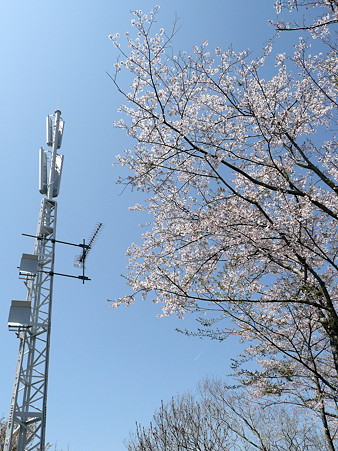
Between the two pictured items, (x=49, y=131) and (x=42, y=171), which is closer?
(x=42, y=171)

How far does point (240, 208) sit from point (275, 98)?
6.05 ft

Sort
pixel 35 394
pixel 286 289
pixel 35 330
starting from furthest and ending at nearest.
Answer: pixel 35 330
pixel 35 394
pixel 286 289

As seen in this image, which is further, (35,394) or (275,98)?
(35,394)

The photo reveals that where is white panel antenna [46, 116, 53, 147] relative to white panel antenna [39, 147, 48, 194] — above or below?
above

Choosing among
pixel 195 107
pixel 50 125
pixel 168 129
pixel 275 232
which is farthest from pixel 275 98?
pixel 50 125

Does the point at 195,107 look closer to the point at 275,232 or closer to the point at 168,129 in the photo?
the point at 168,129

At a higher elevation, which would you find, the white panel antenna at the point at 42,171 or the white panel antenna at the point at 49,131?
the white panel antenna at the point at 49,131

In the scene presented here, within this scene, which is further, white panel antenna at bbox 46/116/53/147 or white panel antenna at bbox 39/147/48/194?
white panel antenna at bbox 46/116/53/147

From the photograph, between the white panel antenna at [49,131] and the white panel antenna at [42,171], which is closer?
the white panel antenna at [42,171]

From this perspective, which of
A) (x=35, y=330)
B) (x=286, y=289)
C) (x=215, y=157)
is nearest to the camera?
(x=215, y=157)

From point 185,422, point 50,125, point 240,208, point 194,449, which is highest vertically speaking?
point 50,125

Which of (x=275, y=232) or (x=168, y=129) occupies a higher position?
(x=168, y=129)

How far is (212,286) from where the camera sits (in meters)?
5.41

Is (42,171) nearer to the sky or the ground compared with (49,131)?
nearer to the ground
